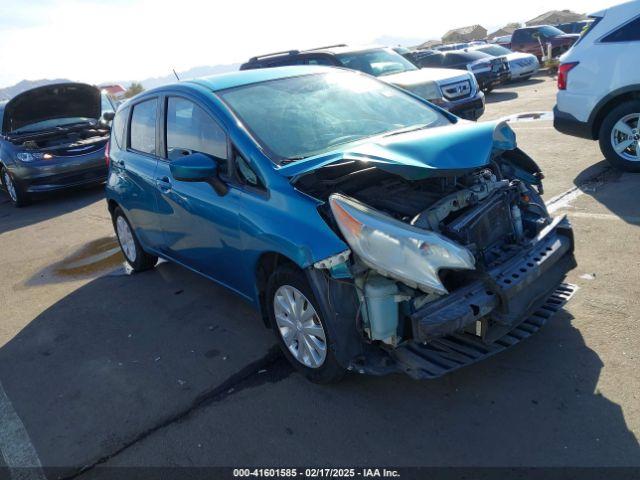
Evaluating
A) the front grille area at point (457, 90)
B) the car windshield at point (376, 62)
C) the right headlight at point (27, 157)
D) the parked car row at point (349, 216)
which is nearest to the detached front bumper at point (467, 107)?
the front grille area at point (457, 90)

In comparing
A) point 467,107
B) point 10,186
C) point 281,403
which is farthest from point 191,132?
point 10,186

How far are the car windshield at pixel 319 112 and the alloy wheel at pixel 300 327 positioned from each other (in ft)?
2.85

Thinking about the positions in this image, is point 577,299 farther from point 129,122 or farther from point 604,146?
point 129,122

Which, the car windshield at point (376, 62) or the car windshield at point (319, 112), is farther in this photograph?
the car windshield at point (376, 62)

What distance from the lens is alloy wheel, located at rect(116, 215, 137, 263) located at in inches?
226

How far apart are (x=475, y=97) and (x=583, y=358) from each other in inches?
311

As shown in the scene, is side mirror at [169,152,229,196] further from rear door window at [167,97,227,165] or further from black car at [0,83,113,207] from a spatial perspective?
black car at [0,83,113,207]

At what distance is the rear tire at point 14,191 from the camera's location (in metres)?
9.75

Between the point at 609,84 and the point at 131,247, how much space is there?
18.4ft

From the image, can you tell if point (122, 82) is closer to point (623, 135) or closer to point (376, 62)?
point (376, 62)

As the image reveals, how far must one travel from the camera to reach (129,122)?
5.33 meters

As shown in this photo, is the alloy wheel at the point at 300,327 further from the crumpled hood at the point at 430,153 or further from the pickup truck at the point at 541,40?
the pickup truck at the point at 541,40

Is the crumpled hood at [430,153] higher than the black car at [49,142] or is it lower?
higher

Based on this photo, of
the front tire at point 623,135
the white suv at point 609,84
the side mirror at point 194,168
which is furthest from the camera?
the front tire at point 623,135
